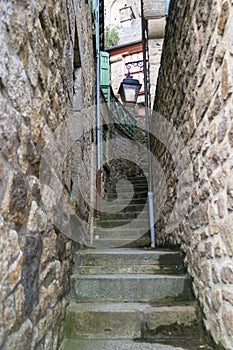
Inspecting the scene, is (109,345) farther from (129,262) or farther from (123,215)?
(123,215)

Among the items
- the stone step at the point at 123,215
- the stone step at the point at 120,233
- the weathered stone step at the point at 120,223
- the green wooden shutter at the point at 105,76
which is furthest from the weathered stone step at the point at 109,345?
the green wooden shutter at the point at 105,76

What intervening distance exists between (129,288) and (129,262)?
1.21 feet

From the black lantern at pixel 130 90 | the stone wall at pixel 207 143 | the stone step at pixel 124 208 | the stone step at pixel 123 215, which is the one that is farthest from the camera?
the black lantern at pixel 130 90

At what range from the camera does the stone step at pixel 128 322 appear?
188 cm


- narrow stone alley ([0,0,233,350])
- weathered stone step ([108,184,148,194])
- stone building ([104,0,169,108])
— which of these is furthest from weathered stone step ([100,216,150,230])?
stone building ([104,0,169,108])

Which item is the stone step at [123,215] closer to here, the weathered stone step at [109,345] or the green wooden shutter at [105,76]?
the weathered stone step at [109,345]

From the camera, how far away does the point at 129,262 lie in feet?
8.38

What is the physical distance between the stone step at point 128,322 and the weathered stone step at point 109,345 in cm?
6

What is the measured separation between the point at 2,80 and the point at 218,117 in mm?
1067

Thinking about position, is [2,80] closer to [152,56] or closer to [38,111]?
[38,111]

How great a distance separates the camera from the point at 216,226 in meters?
1.57

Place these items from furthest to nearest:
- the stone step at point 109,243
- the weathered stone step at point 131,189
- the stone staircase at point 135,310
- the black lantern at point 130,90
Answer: the weathered stone step at point 131,189
the black lantern at point 130,90
the stone step at point 109,243
the stone staircase at point 135,310

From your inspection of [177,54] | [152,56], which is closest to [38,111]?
[177,54]

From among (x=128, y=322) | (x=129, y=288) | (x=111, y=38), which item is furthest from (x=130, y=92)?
(x=111, y=38)
